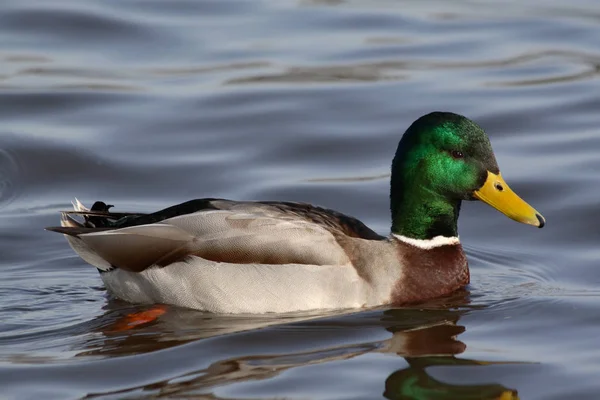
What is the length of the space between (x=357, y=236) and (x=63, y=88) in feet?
18.7

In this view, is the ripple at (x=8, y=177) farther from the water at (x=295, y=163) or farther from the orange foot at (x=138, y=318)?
the orange foot at (x=138, y=318)

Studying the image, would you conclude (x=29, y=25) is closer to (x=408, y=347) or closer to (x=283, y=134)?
(x=283, y=134)

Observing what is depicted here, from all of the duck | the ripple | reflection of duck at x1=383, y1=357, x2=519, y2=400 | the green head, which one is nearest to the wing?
the duck

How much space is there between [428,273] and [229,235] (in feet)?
4.08

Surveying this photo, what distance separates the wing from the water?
1.14 feet

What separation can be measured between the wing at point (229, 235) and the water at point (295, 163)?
35cm

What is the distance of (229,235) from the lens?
7547 millimetres

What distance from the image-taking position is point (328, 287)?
7.40 metres

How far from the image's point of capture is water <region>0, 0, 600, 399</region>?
659 centimetres

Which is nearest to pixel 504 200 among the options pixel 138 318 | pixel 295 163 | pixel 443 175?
pixel 443 175

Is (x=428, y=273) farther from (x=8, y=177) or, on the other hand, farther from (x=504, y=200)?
(x=8, y=177)

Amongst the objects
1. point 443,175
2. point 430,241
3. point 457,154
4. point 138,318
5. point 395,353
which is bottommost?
point 395,353

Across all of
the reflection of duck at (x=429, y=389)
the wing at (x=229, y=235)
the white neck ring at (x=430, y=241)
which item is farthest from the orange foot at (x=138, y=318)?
the reflection of duck at (x=429, y=389)

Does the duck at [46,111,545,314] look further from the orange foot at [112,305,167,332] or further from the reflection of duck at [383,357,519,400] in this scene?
the reflection of duck at [383,357,519,400]
